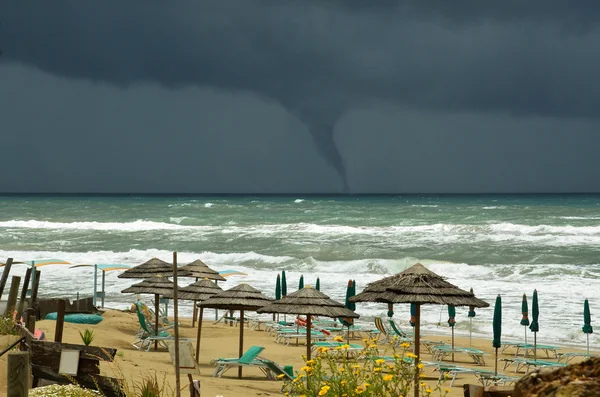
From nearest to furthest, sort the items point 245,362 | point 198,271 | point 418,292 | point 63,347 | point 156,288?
point 63,347
point 418,292
point 245,362
point 156,288
point 198,271

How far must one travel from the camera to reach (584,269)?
1200 inches

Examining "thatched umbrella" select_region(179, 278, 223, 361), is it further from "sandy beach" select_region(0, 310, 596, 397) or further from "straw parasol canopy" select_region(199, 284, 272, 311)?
"straw parasol canopy" select_region(199, 284, 272, 311)

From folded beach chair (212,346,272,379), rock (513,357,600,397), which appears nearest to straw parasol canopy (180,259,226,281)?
folded beach chair (212,346,272,379)

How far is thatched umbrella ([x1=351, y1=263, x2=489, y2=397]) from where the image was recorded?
1034 cm

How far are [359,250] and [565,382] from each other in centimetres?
3646

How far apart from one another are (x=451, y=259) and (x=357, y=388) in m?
30.7

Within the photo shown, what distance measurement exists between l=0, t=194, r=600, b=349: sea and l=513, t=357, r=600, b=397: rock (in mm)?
9392

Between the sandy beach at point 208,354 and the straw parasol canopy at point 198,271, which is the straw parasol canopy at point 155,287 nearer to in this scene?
the sandy beach at point 208,354

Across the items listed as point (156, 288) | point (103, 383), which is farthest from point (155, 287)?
point (103, 383)

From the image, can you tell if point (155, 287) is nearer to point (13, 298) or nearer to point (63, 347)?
point (13, 298)

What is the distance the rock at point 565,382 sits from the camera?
10.5 ft

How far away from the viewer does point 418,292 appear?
10.4 metres

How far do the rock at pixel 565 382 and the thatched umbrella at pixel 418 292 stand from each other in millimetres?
6846

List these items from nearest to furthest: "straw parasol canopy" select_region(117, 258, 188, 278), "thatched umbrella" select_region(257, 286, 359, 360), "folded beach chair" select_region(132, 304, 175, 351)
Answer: "thatched umbrella" select_region(257, 286, 359, 360), "folded beach chair" select_region(132, 304, 175, 351), "straw parasol canopy" select_region(117, 258, 188, 278)
